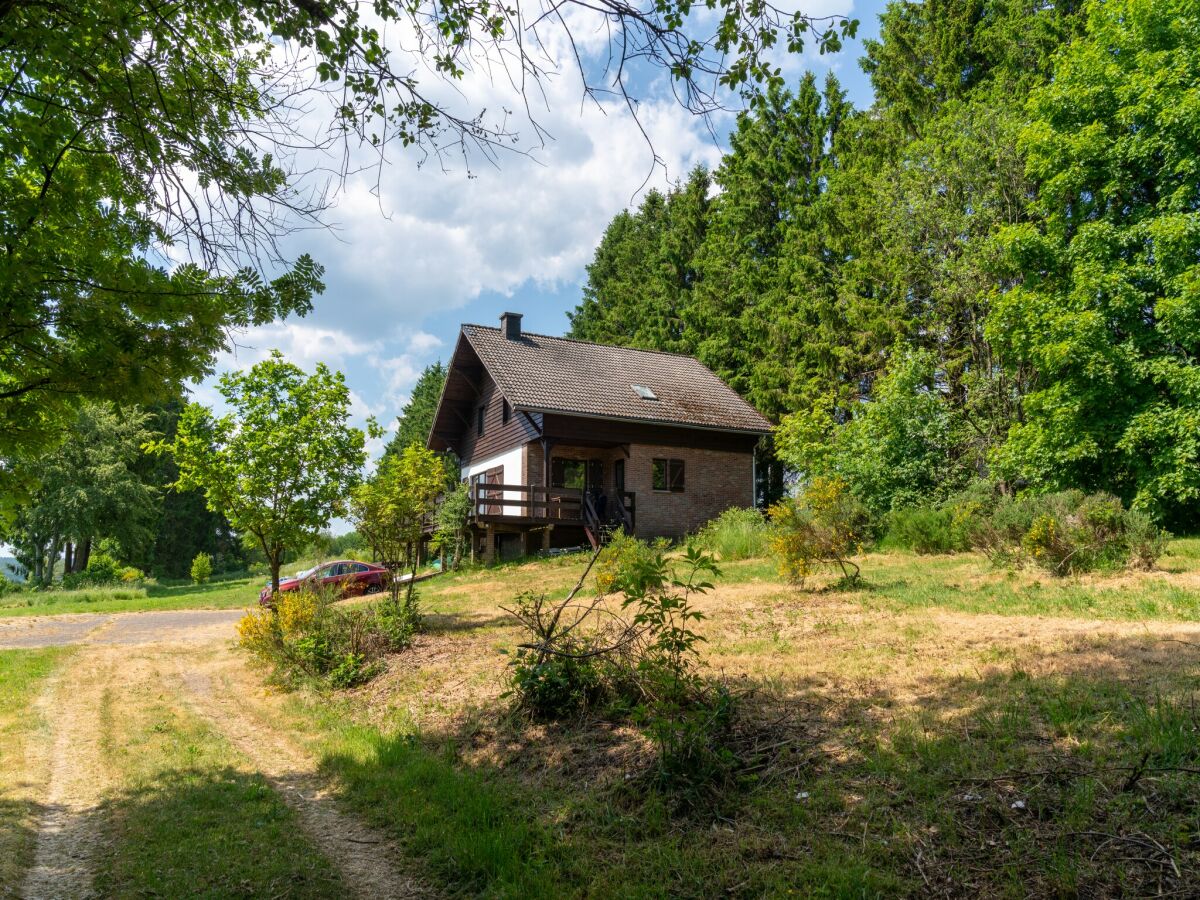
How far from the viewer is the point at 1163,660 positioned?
233 inches

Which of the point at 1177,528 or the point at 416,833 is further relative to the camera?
the point at 1177,528

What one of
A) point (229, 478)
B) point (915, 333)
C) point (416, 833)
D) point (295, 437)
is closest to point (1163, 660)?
point (416, 833)

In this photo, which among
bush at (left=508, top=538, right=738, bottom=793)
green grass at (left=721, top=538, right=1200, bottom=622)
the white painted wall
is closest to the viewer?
bush at (left=508, top=538, right=738, bottom=793)

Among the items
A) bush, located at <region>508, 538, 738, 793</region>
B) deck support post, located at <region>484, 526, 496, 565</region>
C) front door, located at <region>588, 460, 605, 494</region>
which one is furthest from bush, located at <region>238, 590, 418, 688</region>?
front door, located at <region>588, 460, 605, 494</region>

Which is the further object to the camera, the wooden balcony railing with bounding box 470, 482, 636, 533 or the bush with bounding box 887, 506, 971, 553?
the wooden balcony railing with bounding box 470, 482, 636, 533

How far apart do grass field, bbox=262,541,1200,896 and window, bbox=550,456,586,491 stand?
17649 mm

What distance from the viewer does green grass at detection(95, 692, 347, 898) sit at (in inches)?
171

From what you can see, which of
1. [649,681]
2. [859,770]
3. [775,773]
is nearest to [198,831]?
[649,681]

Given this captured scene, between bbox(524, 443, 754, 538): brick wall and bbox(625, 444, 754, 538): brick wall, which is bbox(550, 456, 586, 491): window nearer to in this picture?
bbox(524, 443, 754, 538): brick wall

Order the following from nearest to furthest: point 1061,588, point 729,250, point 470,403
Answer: point 1061,588 → point 470,403 → point 729,250

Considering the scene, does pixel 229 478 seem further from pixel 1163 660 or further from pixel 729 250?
pixel 729 250

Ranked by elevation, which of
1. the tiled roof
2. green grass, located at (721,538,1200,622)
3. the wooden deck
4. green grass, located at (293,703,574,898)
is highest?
the tiled roof

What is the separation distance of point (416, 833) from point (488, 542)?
17695 millimetres

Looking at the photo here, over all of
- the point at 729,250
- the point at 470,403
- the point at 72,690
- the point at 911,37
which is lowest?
the point at 72,690
